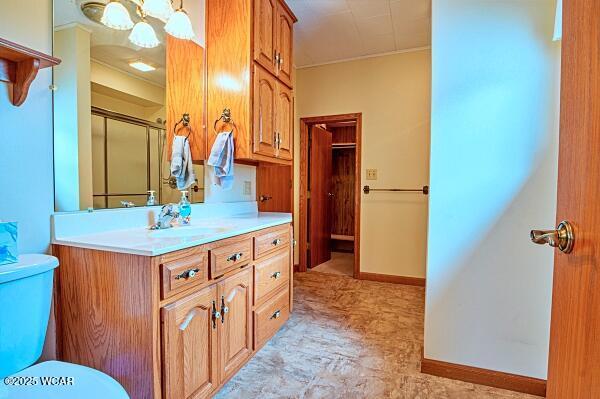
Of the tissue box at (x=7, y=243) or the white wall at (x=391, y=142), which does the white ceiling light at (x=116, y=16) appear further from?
the white wall at (x=391, y=142)

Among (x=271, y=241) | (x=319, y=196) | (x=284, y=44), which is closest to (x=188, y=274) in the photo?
(x=271, y=241)

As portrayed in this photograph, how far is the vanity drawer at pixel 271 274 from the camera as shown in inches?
71.1

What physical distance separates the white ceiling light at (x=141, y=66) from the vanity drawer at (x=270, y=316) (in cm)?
151

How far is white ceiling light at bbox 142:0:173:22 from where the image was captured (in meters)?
1.68

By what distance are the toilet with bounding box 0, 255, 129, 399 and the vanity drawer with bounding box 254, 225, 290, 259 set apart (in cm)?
96

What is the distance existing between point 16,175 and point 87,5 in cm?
86

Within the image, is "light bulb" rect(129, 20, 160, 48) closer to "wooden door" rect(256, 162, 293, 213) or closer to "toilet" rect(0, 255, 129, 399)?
"toilet" rect(0, 255, 129, 399)

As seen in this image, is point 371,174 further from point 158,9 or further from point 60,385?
point 60,385

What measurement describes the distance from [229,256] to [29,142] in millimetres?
924

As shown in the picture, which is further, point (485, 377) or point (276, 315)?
point (276, 315)

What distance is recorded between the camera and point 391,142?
332 centimetres

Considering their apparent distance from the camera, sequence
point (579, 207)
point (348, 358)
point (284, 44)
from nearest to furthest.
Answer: point (579, 207)
point (348, 358)
point (284, 44)

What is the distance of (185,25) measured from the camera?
1.79 metres

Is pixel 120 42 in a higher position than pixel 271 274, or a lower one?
higher
